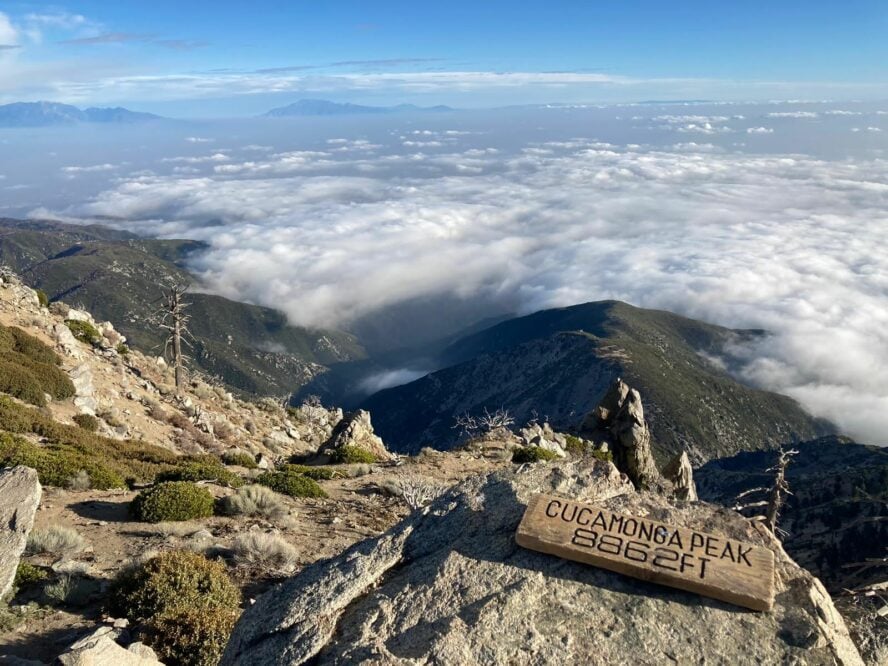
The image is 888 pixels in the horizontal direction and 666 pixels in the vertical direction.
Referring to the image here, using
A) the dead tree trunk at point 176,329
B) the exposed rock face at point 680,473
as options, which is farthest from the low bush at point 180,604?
the dead tree trunk at point 176,329

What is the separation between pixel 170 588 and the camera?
8859 mm

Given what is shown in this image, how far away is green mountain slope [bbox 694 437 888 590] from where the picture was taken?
8094 cm

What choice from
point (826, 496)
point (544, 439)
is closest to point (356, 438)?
point (544, 439)

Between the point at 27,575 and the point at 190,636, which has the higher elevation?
the point at 190,636

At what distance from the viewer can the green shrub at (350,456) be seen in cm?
2288

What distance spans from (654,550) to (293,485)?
42.0 feet

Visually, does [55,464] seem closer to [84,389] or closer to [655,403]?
[84,389]

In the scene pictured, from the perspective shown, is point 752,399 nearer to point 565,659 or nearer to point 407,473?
point 407,473

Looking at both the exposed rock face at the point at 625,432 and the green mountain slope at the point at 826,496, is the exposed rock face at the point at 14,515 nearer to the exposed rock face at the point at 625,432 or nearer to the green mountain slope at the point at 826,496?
the exposed rock face at the point at 625,432

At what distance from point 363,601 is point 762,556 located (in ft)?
11.9

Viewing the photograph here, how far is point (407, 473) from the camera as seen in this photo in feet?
66.1

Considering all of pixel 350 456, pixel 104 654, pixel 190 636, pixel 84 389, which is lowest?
pixel 350 456

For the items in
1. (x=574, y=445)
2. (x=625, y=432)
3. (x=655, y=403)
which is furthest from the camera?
(x=655, y=403)

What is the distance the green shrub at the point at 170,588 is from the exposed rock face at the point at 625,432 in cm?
1619
